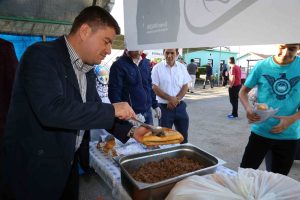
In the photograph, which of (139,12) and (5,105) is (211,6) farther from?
(5,105)

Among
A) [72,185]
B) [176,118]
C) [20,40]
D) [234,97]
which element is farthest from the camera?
[234,97]

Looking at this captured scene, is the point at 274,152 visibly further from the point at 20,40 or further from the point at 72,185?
the point at 20,40

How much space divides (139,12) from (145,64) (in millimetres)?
1614

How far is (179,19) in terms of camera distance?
1.03 m

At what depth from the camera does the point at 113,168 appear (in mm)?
1556

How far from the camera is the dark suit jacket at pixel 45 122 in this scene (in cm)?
106

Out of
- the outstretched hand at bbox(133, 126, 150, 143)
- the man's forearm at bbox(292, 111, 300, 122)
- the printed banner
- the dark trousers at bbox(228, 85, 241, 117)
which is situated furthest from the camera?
the dark trousers at bbox(228, 85, 241, 117)

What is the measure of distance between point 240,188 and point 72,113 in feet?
2.62

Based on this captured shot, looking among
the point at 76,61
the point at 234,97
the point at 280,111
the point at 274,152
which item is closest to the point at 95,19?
the point at 76,61

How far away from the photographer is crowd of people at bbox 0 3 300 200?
1.08 metres

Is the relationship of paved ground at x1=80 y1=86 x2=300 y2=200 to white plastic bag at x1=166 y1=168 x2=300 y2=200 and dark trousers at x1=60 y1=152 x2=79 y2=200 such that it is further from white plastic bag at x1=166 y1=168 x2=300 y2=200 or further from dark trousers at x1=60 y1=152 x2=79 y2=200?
white plastic bag at x1=166 y1=168 x2=300 y2=200

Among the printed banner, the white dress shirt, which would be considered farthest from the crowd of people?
the white dress shirt

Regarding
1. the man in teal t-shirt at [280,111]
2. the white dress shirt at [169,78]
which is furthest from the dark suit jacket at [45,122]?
the white dress shirt at [169,78]

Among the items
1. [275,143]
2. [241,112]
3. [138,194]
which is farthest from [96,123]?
[241,112]
